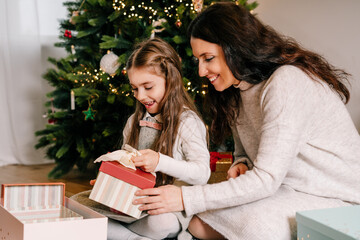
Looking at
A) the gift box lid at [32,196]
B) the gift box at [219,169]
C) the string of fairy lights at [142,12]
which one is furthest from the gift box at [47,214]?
the string of fairy lights at [142,12]

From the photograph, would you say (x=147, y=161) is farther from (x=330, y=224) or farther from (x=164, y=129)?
(x=330, y=224)

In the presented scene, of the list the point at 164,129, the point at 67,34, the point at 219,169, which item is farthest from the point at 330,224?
the point at 67,34

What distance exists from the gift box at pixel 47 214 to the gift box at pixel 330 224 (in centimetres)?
48

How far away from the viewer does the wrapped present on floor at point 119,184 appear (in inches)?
47.2

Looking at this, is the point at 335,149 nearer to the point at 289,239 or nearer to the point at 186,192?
the point at 289,239

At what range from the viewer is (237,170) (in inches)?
57.2

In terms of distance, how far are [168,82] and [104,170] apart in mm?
511

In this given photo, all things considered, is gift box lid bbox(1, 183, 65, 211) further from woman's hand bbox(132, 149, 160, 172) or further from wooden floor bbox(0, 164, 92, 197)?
wooden floor bbox(0, 164, 92, 197)

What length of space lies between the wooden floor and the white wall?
1614 mm

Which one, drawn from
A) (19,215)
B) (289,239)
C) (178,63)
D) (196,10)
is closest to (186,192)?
(289,239)

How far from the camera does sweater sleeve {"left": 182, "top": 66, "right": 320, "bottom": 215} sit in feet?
3.63

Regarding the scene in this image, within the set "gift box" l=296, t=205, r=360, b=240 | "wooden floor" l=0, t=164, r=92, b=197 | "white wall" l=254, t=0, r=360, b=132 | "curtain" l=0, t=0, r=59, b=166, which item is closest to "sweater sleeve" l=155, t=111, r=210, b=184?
"gift box" l=296, t=205, r=360, b=240

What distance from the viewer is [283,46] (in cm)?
131

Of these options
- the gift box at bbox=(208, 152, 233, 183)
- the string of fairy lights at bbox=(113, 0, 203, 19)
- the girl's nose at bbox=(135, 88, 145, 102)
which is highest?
the string of fairy lights at bbox=(113, 0, 203, 19)
